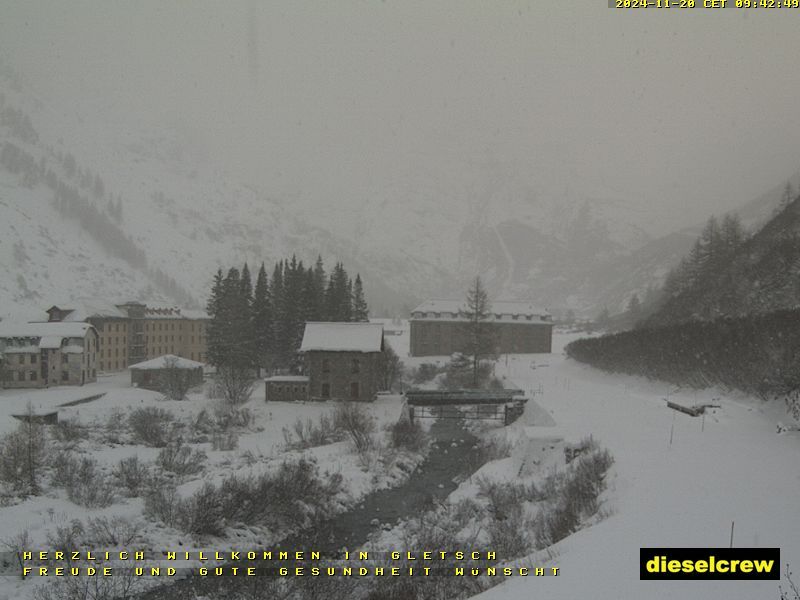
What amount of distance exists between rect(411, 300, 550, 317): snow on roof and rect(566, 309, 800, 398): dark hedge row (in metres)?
33.8

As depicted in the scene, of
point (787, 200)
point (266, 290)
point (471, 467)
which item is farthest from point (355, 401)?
point (787, 200)

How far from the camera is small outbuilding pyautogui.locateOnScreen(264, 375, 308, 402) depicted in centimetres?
5069

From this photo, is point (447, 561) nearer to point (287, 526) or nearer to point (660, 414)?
point (287, 526)

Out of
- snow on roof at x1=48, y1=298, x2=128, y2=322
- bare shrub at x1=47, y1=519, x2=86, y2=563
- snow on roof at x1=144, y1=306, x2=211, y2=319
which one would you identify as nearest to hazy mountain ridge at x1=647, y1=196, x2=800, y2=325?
bare shrub at x1=47, y1=519, x2=86, y2=563

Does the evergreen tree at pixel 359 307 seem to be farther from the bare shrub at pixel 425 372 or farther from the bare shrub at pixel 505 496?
the bare shrub at pixel 505 496

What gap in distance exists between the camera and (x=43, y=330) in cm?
6197

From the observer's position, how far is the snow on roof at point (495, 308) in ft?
281

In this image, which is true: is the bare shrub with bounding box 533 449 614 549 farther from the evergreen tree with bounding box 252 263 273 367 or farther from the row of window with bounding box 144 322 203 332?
the row of window with bounding box 144 322 203 332

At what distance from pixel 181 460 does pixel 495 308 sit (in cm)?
6539

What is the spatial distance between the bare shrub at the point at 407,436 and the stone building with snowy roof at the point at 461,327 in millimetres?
41431

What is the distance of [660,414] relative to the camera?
3109 centimetres

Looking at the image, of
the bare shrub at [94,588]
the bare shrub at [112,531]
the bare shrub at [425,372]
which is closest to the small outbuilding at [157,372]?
the bare shrub at [425,372]

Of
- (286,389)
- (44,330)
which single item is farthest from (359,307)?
(44,330)

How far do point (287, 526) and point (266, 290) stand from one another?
45.2 meters
